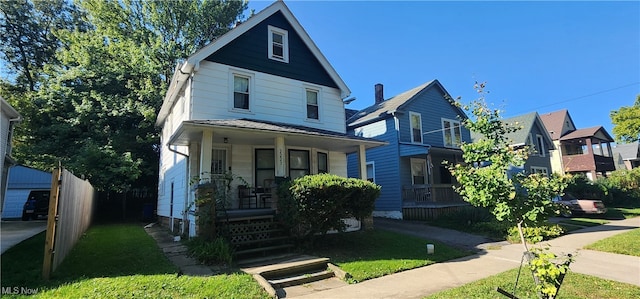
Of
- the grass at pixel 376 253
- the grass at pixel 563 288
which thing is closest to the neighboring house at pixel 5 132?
the grass at pixel 376 253

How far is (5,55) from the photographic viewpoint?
2300cm

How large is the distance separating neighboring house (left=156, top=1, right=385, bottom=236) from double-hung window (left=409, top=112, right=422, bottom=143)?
6132 millimetres

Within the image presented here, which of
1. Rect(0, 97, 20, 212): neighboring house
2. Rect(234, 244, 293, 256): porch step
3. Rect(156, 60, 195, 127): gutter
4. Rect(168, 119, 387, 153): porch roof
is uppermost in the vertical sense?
Rect(156, 60, 195, 127): gutter

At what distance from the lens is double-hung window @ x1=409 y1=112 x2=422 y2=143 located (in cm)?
1827

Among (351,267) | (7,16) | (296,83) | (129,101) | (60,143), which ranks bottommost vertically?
(351,267)

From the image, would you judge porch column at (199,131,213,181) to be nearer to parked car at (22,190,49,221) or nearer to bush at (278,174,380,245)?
bush at (278,174,380,245)

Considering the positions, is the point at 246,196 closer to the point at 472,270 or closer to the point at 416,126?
the point at 472,270

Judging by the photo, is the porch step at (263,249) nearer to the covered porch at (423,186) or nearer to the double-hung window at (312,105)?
the double-hung window at (312,105)

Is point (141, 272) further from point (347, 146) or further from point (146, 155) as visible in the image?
point (146, 155)

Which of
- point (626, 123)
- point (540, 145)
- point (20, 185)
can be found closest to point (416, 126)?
point (540, 145)

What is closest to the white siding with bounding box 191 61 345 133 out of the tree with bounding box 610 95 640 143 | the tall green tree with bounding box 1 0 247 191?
the tall green tree with bounding box 1 0 247 191

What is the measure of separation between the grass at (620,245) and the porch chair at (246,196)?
10.8 meters

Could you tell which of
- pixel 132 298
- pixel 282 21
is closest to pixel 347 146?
pixel 282 21

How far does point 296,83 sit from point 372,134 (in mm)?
7835
